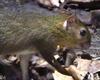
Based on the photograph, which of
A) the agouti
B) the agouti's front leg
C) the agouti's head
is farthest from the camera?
the agouti's front leg

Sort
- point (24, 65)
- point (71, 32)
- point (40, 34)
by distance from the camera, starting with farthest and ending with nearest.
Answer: point (24, 65), point (71, 32), point (40, 34)

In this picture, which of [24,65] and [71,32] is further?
[24,65]

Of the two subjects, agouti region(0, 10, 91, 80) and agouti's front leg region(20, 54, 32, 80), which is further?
agouti's front leg region(20, 54, 32, 80)

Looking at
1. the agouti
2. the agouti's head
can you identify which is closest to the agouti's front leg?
the agouti

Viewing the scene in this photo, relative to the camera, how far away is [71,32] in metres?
7.82

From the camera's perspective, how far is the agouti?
25.1ft

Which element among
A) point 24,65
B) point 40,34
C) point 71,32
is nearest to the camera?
point 40,34

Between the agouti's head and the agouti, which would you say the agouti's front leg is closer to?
the agouti

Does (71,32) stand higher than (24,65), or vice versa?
(71,32)

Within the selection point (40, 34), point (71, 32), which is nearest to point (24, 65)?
point (40, 34)

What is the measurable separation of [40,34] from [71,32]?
46 centimetres

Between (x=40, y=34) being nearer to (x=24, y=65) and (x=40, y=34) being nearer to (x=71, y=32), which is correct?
(x=71, y=32)

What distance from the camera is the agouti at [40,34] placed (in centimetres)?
764

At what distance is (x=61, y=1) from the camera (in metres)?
9.94
